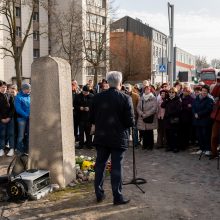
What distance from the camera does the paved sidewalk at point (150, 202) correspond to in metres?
5.43

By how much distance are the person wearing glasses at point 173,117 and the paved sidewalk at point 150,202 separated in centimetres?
238

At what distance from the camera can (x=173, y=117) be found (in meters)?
10.6

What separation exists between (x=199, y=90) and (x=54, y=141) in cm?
526

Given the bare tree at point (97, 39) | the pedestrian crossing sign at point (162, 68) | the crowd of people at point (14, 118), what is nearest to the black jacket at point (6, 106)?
the crowd of people at point (14, 118)

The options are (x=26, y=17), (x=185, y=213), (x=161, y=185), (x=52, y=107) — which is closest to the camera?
(x=185, y=213)

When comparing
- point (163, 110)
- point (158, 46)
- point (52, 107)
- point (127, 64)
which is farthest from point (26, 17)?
point (52, 107)

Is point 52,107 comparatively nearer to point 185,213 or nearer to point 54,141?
point 54,141

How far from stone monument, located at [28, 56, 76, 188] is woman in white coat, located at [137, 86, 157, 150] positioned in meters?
Result: 4.56

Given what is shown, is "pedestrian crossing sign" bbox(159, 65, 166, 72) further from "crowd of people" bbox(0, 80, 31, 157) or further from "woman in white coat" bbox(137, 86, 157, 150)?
"crowd of people" bbox(0, 80, 31, 157)

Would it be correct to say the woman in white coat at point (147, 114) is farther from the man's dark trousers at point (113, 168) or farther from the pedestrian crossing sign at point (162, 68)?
the pedestrian crossing sign at point (162, 68)

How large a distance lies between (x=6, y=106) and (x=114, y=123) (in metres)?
5.23

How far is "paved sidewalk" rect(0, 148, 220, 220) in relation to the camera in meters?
5.43

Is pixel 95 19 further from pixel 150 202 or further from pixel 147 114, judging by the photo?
pixel 150 202

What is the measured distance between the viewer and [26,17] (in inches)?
1912
